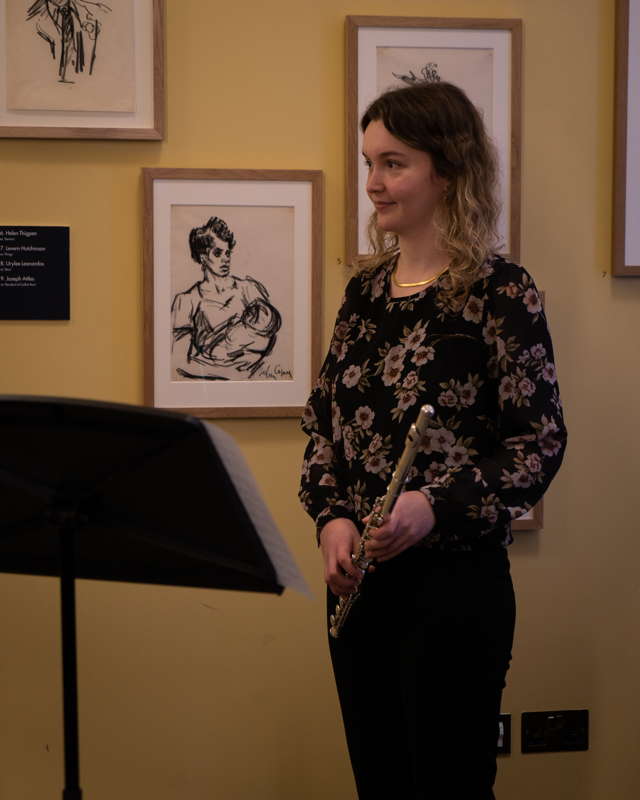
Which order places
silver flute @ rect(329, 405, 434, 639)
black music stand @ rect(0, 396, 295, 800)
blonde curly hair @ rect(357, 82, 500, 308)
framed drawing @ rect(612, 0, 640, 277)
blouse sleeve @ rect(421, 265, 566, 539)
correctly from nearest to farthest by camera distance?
black music stand @ rect(0, 396, 295, 800) < silver flute @ rect(329, 405, 434, 639) < blouse sleeve @ rect(421, 265, 566, 539) < blonde curly hair @ rect(357, 82, 500, 308) < framed drawing @ rect(612, 0, 640, 277)

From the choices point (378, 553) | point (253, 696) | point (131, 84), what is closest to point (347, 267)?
point (131, 84)

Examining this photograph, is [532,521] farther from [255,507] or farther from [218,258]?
[255,507]

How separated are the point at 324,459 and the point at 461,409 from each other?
0.32 m

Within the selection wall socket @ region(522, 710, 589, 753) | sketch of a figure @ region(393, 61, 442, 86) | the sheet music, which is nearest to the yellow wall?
wall socket @ region(522, 710, 589, 753)

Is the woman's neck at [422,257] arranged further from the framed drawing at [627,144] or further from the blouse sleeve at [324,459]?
the framed drawing at [627,144]

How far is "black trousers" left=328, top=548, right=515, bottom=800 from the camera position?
1.64 meters

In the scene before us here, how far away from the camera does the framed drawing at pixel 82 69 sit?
2229 mm

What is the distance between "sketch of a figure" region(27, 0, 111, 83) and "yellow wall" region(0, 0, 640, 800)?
0.58ft

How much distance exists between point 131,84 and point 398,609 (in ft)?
4.60

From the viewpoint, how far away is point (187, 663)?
235cm

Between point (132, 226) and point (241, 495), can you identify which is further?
point (132, 226)

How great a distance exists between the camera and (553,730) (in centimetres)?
243

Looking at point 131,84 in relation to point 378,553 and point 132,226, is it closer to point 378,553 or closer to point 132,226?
point 132,226
